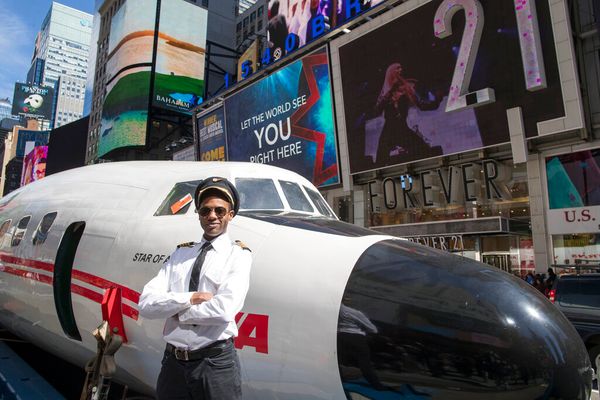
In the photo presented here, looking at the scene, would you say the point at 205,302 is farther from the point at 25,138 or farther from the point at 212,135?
the point at 25,138

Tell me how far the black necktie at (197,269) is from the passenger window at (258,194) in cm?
160

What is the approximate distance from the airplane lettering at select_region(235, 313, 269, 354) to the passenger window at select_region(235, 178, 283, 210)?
1.45m

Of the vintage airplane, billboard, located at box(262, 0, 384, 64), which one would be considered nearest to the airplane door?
the vintage airplane

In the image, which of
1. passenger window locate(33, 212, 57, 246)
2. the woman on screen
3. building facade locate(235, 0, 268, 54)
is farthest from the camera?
building facade locate(235, 0, 268, 54)

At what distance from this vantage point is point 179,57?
7125 cm

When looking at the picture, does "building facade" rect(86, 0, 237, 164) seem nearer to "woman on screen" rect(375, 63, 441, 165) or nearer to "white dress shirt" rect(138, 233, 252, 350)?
"woman on screen" rect(375, 63, 441, 165)

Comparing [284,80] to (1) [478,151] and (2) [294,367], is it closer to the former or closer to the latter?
(1) [478,151]

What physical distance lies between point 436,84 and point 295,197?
18730 mm

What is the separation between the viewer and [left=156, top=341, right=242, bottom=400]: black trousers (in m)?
2.58

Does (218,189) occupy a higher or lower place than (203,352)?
higher

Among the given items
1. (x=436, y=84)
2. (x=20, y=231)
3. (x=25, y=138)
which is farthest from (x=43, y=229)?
(x=25, y=138)

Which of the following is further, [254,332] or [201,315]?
[254,332]

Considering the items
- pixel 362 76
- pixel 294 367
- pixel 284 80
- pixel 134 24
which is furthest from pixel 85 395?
pixel 134 24

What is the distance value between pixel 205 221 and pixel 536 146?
20.3 meters
